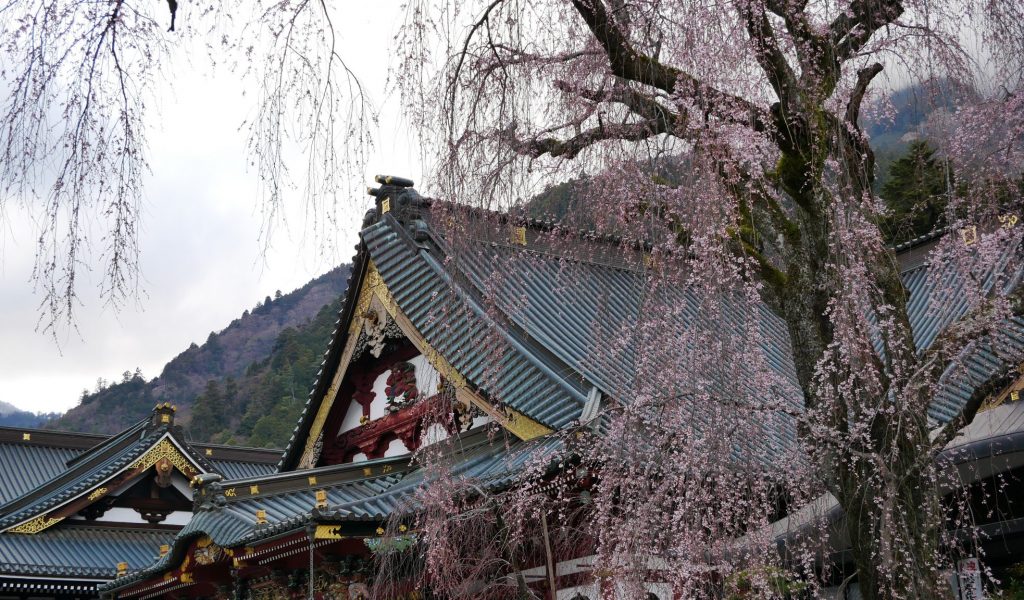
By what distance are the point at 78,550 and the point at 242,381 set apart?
3560 cm

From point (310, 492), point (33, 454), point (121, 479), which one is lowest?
point (310, 492)

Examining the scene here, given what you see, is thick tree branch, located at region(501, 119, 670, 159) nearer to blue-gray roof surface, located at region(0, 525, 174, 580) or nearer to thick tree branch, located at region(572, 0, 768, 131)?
thick tree branch, located at region(572, 0, 768, 131)

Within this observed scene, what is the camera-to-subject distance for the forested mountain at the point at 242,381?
45.2 metres

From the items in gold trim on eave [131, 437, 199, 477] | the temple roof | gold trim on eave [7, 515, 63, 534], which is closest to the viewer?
gold trim on eave [7, 515, 63, 534]

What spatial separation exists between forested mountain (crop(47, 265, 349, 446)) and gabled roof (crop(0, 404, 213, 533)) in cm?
1112

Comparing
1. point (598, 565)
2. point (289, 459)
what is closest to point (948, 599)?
point (598, 565)

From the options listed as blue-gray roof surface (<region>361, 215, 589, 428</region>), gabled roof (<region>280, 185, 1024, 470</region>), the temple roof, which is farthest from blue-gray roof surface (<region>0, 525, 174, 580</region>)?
blue-gray roof surface (<region>361, 215, 589, 428</region>)

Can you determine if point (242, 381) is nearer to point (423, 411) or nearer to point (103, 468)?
point (103, 468)

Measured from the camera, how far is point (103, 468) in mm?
20312

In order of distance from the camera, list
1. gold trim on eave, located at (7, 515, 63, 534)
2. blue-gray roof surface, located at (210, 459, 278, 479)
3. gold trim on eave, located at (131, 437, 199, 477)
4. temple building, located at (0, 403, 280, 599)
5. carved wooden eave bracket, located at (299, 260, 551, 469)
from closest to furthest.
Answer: carved wooden eave bracket, located at (299, 260, 551, 469) < temple building, located at (0, 403, 280, 599) < gold trim on eave, located at (7, 515, 63, 534) < gold trim on eave, located at (131, 437, 199, 477) < blue-gray roof surface, located at (210, 459, 278, 479)

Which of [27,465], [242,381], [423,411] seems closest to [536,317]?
[423,411]

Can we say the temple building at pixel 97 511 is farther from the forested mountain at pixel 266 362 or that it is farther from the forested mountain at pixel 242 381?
the forested mountain at pixel 242 381

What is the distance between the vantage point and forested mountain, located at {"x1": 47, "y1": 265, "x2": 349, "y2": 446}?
45.2 meters

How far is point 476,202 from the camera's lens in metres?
5.12
